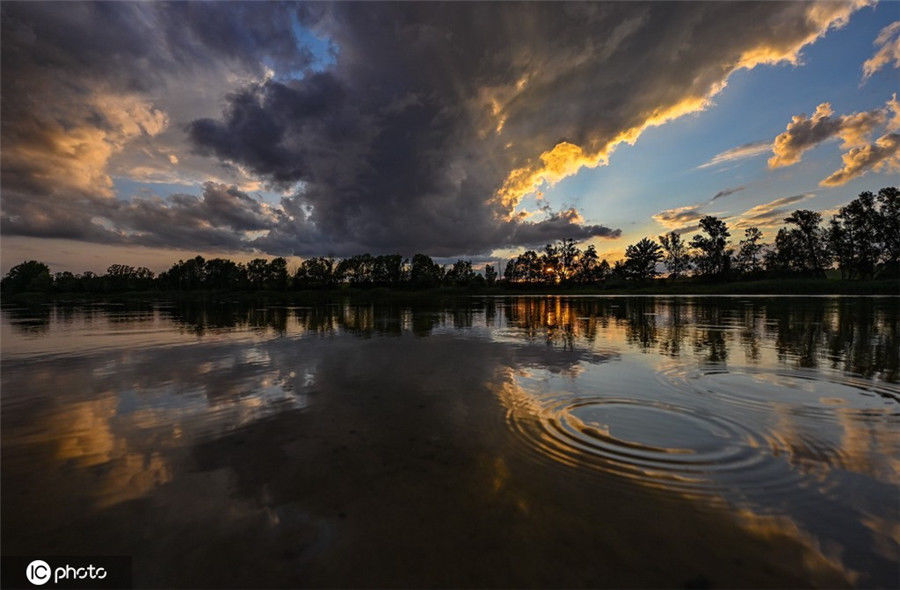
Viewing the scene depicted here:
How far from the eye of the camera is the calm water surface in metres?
3.61

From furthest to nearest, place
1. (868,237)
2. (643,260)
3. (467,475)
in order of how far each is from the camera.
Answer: (643,260) → (868,237) → (467,475)

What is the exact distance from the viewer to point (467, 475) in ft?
17.7

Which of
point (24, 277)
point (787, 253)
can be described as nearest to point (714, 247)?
point (787, 253)

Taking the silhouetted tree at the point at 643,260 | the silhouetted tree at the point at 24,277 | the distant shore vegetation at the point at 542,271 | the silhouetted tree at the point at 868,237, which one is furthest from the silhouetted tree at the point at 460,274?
the silhouetted tree at the point at 24,277

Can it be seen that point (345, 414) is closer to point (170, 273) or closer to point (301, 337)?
point (301, 337)

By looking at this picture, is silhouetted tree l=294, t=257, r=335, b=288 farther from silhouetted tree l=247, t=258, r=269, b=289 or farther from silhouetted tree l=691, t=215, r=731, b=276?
silhouetted tree l=691, t=215, r=731, b=276

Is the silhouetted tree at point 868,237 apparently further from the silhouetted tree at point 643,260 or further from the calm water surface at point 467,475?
the calm water surface at point 467,475

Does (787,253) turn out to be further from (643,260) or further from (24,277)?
(24,277)

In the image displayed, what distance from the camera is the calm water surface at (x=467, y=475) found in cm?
361
